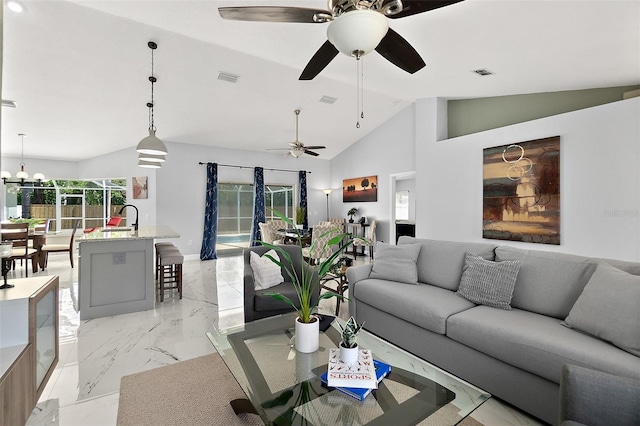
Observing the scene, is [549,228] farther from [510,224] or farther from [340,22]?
[340,22]

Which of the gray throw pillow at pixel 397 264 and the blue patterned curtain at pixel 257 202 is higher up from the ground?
the blue patterned curtain at pixel 257 202

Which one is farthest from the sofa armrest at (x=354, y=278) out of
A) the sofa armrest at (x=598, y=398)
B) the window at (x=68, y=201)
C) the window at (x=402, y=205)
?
the window at (x=68, y=201)

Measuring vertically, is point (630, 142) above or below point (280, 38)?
below

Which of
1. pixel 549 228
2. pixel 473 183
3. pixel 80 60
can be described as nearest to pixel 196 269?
pixel 80 60

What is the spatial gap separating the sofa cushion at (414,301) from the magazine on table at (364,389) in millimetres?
861

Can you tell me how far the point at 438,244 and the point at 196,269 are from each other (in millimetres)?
4957

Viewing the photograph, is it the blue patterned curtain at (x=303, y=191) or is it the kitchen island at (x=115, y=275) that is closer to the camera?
the kitchen island at (x=115, y=275)

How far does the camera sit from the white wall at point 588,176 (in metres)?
3.32

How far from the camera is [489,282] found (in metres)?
2.42

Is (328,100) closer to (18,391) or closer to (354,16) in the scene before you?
(354,16)

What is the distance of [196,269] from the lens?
20.2 ft

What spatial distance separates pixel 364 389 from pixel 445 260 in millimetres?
1893

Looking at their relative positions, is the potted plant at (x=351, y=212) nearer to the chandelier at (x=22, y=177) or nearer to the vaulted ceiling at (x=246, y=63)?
the vaulted ceiling at (x=246, y=63)

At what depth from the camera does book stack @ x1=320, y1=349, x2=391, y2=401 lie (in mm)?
1414
